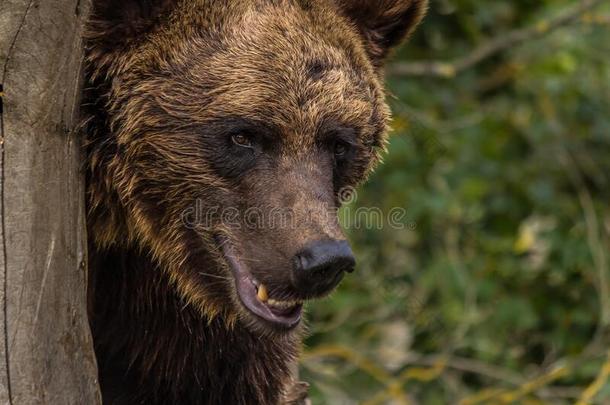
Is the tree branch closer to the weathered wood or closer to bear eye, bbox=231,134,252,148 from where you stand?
bear eye, bbox=231,134,252,148

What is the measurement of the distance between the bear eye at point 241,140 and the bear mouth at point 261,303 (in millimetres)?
379

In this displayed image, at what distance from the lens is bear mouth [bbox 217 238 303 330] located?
3939 millimetres

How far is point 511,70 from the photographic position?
8172 millimetres

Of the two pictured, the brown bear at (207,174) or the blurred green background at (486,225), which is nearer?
the brown bear at (207,174)

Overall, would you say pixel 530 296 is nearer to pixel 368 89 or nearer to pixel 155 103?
pixel 368 89

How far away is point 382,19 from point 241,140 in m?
1.11

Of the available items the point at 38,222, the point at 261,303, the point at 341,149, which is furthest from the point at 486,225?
the point at 38,222

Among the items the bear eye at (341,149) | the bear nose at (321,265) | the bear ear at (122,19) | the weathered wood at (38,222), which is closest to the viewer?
the weathered wood at (38,222)

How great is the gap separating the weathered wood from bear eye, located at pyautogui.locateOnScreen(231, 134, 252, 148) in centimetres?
72

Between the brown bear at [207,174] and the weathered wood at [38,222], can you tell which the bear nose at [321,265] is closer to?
the brown bear at [207,174]

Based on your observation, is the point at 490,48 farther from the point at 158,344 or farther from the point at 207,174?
the point at 158,344

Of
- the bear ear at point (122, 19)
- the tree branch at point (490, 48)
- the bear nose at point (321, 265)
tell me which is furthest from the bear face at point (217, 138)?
the tree branch at point (490, 48)

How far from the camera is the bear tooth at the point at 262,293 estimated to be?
3.91 metres

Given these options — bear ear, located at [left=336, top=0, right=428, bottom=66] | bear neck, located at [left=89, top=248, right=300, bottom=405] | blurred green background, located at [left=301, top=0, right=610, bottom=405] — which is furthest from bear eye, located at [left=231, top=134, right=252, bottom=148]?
blurred green background, located at [left=301, top=0, right=610, bottom=405]
